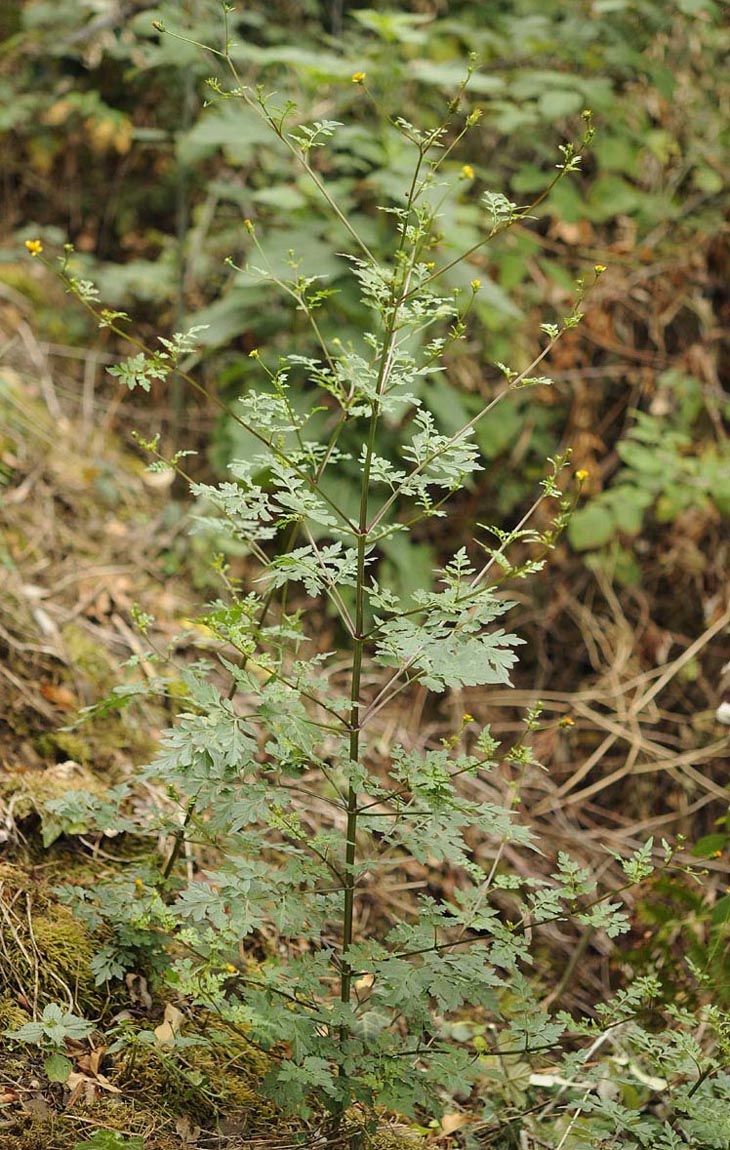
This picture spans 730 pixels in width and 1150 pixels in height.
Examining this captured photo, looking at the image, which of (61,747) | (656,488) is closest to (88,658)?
(61,747)

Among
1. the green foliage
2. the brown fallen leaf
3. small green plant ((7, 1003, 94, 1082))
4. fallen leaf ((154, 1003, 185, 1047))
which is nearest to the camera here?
small green plant ((7, 1003, 94, 1082))

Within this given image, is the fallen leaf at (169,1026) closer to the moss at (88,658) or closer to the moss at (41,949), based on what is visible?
the moss at (41,949)

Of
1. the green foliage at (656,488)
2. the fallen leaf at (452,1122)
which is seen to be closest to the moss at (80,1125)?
the fallen leaf at (452,1122)

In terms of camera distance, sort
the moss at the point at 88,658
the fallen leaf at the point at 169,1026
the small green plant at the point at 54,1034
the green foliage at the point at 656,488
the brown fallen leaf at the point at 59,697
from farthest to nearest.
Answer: the green foliage at the point at 656,488
the moss at the point at 88,658
the brown fallen leaf at the point at 59,697
the fallen leaf at the point at 169,1026
the small green plant at the point at 54,1034

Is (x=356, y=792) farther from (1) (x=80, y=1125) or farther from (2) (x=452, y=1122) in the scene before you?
(2) (x=452, y=1122)

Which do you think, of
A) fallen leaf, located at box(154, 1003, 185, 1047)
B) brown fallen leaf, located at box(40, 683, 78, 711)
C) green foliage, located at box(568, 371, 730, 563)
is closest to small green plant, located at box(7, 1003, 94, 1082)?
fallen leaf, located at box(154, 1003, 185, 1047)

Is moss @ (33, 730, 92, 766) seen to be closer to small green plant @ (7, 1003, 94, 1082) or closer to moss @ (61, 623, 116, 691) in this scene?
moss @ (61, 623, 116, 691)

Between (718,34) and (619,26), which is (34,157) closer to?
(619,26)

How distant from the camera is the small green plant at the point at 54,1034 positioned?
157cm

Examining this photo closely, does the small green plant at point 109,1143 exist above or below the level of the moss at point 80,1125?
above

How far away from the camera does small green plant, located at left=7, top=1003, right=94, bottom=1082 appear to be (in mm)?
1568

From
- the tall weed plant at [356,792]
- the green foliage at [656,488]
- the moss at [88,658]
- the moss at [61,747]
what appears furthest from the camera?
the green foliage at [656,488]

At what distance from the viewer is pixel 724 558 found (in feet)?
11.6

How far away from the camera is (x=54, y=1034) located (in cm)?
156
